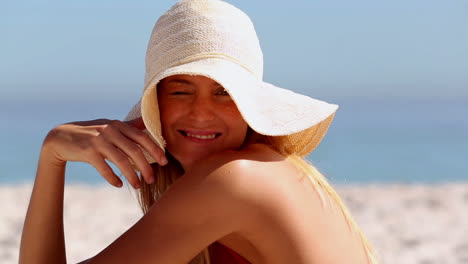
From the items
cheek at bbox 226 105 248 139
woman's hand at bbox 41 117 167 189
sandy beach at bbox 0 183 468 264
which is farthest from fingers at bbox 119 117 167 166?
sandy beach at bbox 0 183 468 264

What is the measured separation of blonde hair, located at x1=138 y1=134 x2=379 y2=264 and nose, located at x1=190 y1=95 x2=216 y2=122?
0.64ft

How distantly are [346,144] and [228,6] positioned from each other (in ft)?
67.6

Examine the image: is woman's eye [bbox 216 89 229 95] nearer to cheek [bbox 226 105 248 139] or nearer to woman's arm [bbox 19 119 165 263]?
cheek [bbox 226 105 248 139]

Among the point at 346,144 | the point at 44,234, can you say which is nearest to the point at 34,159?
the point at 346,144

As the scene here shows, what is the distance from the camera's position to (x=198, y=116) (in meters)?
2.02

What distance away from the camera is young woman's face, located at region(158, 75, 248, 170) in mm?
2016

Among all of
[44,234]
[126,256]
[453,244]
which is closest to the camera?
[126,256]

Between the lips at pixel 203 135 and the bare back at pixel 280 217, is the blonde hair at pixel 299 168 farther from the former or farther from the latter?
the lips at pixel 203 135

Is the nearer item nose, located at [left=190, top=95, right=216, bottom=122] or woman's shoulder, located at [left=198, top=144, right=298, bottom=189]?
woman's shoulder, located at [left=198, top=144, right=298, bottom=189]

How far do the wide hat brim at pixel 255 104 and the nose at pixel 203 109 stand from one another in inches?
4.1

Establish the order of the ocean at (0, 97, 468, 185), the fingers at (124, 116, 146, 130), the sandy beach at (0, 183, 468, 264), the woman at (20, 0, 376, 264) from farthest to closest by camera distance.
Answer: the ocean at (0, 97, 468, 185)
the sandy beach at (0, 183, 468, 264)
the fingers at (124, 116, 146, 130)
the woman at (20, 0, 376, 264)

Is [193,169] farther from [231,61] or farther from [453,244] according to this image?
[453,244]

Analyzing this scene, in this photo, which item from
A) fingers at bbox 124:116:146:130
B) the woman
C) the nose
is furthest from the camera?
fingers at bbox 124:116:146:130

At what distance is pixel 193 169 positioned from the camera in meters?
1.86
